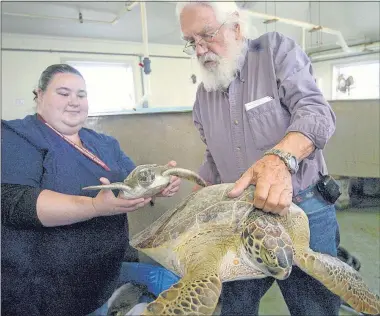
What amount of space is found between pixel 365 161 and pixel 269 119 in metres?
2.35

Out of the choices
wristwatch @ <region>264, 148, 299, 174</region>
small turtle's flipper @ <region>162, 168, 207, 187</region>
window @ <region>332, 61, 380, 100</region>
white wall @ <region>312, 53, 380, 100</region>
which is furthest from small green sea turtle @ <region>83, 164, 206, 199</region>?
white wall @ <region>312, 53, 380, 100</region>

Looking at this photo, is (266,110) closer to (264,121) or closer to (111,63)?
(264,121)

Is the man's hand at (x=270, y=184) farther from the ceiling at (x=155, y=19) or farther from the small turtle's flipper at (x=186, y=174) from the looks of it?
the ceiling at (x=155, y=19)

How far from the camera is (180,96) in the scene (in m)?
1.04

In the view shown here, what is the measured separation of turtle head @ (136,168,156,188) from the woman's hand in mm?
43

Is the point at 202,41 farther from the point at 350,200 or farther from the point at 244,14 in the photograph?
the point at 350,200

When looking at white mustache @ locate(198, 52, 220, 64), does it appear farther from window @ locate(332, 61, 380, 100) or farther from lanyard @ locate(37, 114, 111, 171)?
window @ locate(332, 61, 380, 100)

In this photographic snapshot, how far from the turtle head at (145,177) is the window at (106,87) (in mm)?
169

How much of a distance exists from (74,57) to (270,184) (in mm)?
535

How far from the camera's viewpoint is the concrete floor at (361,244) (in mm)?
1913

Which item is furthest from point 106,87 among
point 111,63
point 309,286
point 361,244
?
point 361,244

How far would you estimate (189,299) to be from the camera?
60 centimetres

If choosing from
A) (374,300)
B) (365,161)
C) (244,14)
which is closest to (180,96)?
(244,14)

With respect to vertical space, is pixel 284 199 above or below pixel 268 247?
above
